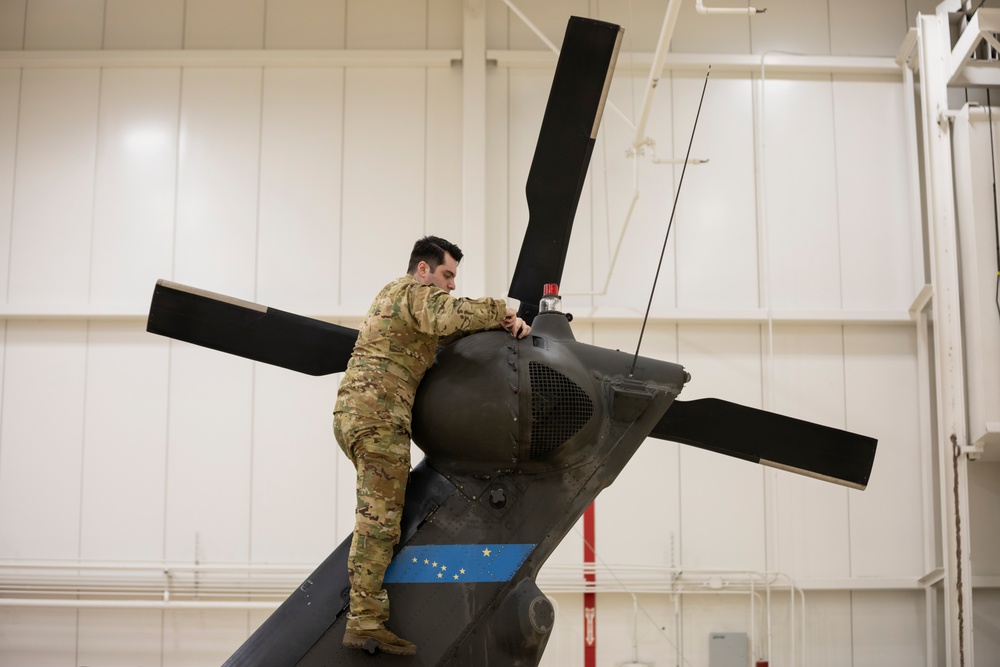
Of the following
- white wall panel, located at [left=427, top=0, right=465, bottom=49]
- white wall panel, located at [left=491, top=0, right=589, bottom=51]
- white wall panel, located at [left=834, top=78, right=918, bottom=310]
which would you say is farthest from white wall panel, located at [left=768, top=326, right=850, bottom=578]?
white wall panel, located at [left=427, top=0, right=465, bottom=49]

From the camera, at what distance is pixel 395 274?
8320mm

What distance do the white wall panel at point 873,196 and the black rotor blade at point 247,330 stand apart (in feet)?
19.7

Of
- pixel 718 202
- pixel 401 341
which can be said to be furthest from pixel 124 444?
pixel 401 341

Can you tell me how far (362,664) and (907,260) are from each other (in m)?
6.89

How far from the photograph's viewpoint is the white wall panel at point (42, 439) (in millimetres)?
8047

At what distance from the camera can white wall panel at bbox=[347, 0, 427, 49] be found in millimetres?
8672

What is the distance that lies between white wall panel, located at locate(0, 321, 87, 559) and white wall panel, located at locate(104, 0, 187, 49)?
2.53m

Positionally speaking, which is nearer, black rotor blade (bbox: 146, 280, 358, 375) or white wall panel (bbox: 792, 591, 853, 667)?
black rotor blade (bbox: 146, 280, 358, 375)

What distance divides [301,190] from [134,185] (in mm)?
1444

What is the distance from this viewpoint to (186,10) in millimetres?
8695

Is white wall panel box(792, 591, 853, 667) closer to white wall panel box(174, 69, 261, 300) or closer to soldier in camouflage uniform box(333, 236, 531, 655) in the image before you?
white wall panel box(174, 69, 261, 300)

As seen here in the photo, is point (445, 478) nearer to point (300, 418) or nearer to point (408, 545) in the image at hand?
point (408, 545)

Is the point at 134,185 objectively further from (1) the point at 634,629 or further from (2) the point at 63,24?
(1) the point at 634,629

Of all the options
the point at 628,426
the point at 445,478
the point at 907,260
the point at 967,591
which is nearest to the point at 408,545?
the point at 445,478
